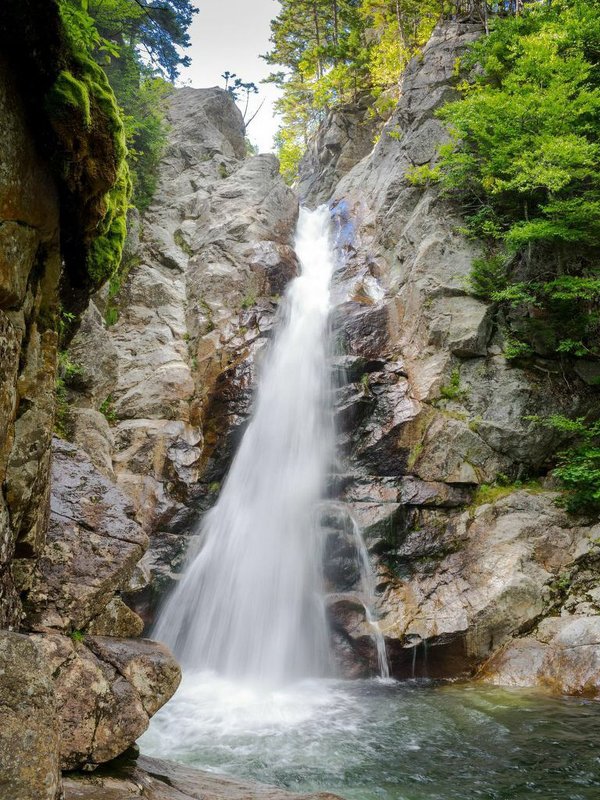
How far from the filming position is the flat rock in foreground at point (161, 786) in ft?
10.9

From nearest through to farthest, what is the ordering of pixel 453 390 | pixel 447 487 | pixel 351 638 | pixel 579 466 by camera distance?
pixel 351 638 < pixel 579 466 < pixel 447 487 < pixel 453 390

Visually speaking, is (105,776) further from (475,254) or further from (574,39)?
(574,39)

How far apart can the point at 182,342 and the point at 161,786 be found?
11343mm

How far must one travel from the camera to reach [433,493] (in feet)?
33.1

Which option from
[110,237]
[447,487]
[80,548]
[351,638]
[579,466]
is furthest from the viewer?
[447,487]

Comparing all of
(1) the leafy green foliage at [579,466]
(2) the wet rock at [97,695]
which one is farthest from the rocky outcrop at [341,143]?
(2) the wet rock at [97,695]

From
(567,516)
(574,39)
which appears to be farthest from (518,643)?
(574,39)

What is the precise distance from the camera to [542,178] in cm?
1023

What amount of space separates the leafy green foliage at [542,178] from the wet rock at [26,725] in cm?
1087

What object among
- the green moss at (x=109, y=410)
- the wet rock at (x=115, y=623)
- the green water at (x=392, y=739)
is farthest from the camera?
the green moss at (x=109, y=410)

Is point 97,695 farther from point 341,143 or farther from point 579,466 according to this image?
point 341,143

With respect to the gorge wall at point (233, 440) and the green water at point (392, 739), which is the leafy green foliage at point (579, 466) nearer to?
the gorge wall at point (233, 440)

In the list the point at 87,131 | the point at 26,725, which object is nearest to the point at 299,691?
the point at 26,725

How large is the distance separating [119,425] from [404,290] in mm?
8098
